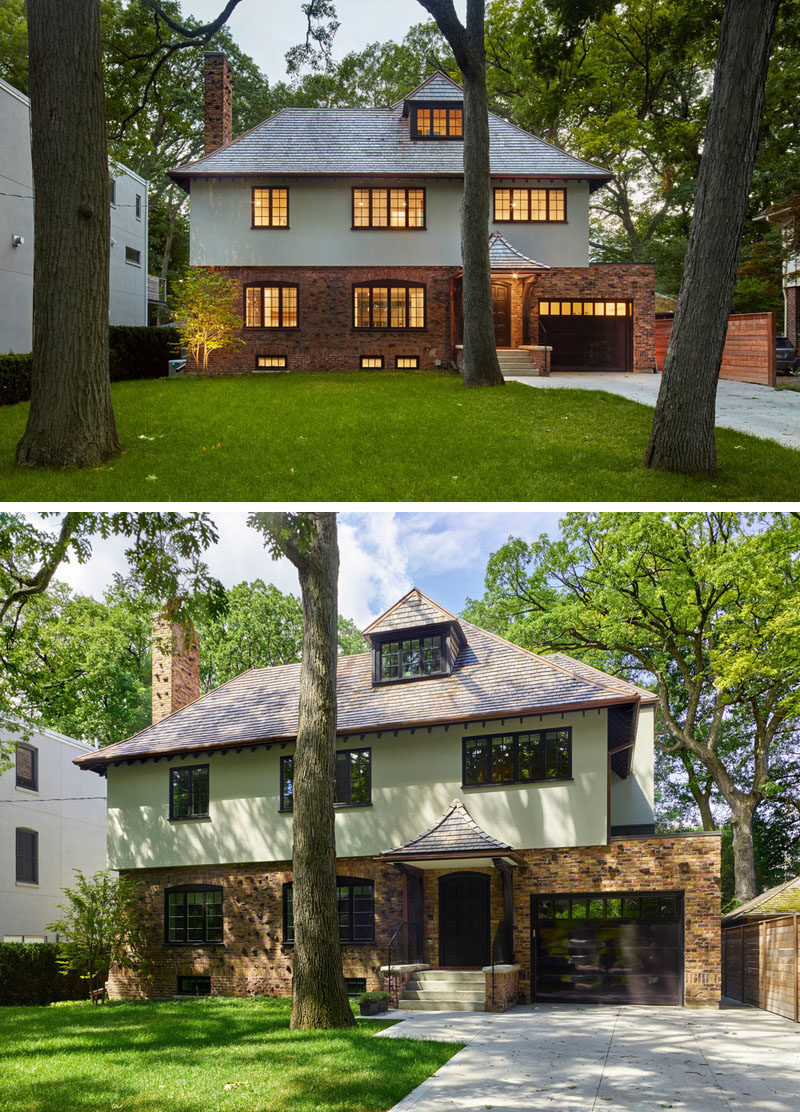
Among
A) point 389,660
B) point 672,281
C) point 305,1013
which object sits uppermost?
point 672,281

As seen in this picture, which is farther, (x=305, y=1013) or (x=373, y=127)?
(x=373, y=127)

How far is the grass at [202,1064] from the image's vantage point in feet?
28.5

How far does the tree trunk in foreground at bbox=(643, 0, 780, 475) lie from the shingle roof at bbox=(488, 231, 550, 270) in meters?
15.5

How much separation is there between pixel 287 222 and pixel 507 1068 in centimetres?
2643

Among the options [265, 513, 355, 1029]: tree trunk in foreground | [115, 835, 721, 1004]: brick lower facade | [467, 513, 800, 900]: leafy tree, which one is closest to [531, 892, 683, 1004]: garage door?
[115, 835, 721, 1004]: brick lower facade

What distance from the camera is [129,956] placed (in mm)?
19891

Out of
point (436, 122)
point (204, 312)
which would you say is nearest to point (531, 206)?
point (436, 122)

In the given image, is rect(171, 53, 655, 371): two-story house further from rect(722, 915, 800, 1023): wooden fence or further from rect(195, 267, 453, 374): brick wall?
rect(722, 915, 800, 1023): wooden fence

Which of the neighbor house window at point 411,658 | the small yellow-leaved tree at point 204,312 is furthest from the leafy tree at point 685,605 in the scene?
the small yellow-leaved tree at point 204,312

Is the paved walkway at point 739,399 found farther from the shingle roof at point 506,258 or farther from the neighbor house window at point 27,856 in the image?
the neighbor house window at point 27,856

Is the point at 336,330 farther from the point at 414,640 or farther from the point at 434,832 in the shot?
the point at 434,832

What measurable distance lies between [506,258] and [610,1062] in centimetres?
2275

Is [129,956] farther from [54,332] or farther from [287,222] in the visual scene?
[287,222]

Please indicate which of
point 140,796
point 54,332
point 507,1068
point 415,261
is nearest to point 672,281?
point 415,261
